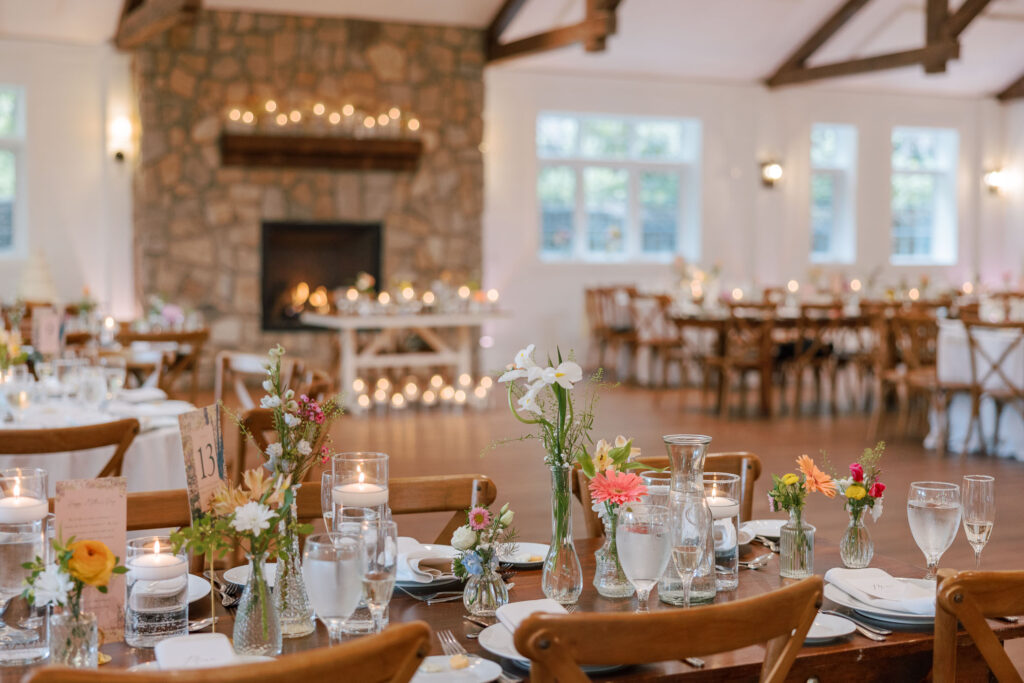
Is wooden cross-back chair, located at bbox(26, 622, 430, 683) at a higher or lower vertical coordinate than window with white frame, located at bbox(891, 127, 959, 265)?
lower

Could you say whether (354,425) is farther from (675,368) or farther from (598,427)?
(675,368)

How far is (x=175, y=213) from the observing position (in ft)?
32.8

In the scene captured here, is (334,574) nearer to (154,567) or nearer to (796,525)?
(154,567)

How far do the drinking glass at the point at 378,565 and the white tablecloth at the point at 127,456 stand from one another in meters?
2.03

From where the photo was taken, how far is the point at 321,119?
10359 mm

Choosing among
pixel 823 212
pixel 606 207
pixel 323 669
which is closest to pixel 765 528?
pixel 323 669

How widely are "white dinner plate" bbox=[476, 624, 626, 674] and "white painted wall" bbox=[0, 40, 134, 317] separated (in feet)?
29.3

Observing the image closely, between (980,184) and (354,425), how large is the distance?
30.4 feet

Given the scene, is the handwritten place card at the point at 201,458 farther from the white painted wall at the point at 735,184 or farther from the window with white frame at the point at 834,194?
the window with white frame at the point at 834,194

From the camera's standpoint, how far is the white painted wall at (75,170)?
9844mm

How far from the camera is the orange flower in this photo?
7.11 ft

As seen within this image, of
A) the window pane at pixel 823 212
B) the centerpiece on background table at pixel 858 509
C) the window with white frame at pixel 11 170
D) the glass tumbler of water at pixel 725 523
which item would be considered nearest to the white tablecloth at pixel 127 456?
the glass tumbler of water at pixel 725 523

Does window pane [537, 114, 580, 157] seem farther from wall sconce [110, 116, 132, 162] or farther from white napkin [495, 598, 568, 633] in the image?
white napkin [495, 598, 568, 633]

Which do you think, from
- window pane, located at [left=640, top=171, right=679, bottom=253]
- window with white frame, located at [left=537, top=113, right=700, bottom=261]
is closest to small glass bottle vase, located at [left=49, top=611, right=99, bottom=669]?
window with white frame, located at [left=537, top=113, right=700, bottom=261]
